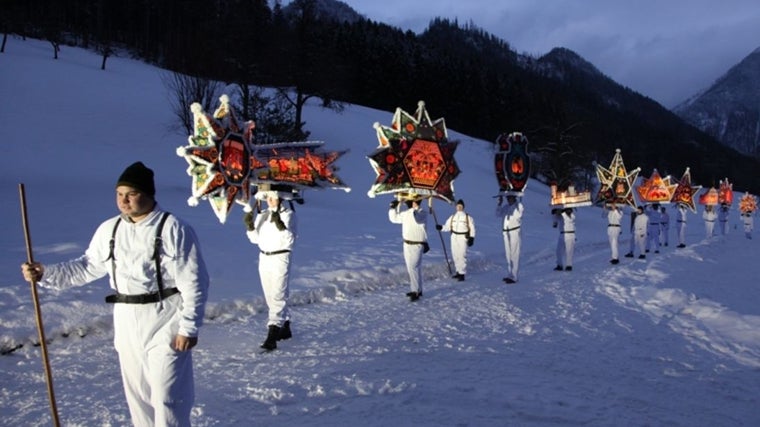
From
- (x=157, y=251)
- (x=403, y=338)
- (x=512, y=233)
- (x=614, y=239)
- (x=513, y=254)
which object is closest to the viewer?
(x=157, y=251)

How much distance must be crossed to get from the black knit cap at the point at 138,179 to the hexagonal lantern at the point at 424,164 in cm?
747

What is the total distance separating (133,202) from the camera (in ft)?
11.9

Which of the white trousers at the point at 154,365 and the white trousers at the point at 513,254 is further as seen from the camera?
the white trousers at the point at 513,254

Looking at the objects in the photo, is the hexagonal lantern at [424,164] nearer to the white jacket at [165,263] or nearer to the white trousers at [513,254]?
the white trousers at [513,254]

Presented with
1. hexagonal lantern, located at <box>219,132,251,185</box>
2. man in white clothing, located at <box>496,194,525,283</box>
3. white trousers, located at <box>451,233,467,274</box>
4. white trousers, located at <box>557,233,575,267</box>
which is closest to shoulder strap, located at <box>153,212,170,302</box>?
hexagonal lantern, located at <box>219,132,251,185</box>

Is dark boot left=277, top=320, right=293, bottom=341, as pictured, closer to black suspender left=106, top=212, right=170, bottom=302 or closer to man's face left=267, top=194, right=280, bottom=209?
man's face left=267, top=194, right=280, bottom=209

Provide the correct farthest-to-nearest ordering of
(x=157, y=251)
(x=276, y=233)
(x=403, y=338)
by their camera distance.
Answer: (x=276, y=233)
(x=403, y=338)
(x=157, y=251)

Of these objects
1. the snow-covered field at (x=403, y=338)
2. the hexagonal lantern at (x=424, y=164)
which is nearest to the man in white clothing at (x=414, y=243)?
the snow-covered field at (x=403, y=338)

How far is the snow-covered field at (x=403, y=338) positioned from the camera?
4.76 meters

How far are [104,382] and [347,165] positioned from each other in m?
31.0

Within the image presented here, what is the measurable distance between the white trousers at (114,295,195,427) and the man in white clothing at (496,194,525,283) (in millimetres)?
9814

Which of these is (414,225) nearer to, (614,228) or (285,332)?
(285,332)

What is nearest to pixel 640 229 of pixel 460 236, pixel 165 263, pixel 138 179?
pixel 460 236

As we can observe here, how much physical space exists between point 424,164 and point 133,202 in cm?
794
